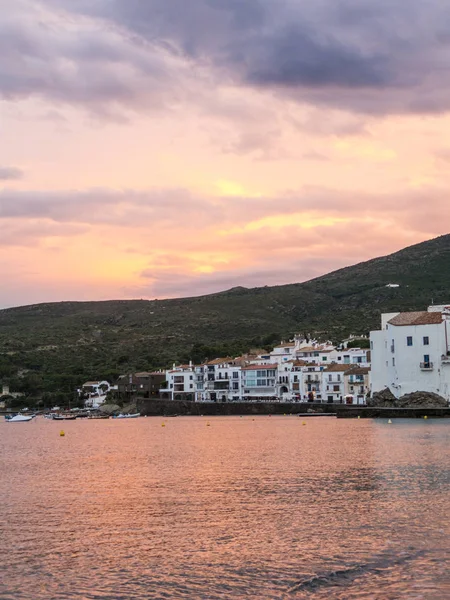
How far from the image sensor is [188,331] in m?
181

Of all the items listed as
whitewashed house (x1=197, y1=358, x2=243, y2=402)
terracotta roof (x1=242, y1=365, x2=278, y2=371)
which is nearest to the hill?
whitewashed house (x1=197, y1=358, x2=243, y2=402)

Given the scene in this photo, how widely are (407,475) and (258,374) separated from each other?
310 feet

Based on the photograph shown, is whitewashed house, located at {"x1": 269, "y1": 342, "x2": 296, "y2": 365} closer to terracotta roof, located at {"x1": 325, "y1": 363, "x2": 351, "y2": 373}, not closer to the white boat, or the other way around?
terracotta roof, located at {"x1": 325, "y1": 363, "x2": 351, "y2": 373}

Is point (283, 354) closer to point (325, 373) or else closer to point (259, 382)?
point (259, 382)

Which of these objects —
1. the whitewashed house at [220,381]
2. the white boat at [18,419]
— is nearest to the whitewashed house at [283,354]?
the whitewashed house at [220,381]

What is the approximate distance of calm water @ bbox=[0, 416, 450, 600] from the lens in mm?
17656

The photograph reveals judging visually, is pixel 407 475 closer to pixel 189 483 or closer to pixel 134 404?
pixel 189 483

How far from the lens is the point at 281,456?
46812mm

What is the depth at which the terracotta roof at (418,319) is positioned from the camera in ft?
296

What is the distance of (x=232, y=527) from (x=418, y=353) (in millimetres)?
70433

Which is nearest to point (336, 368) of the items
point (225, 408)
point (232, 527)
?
point (225, 408)

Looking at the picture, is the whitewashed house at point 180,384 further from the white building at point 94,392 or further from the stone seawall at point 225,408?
the white building at point 94,392

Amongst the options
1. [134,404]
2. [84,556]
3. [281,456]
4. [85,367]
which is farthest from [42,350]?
[84,556]

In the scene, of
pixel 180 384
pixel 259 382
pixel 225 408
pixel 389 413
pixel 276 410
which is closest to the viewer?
pixel 389 413
